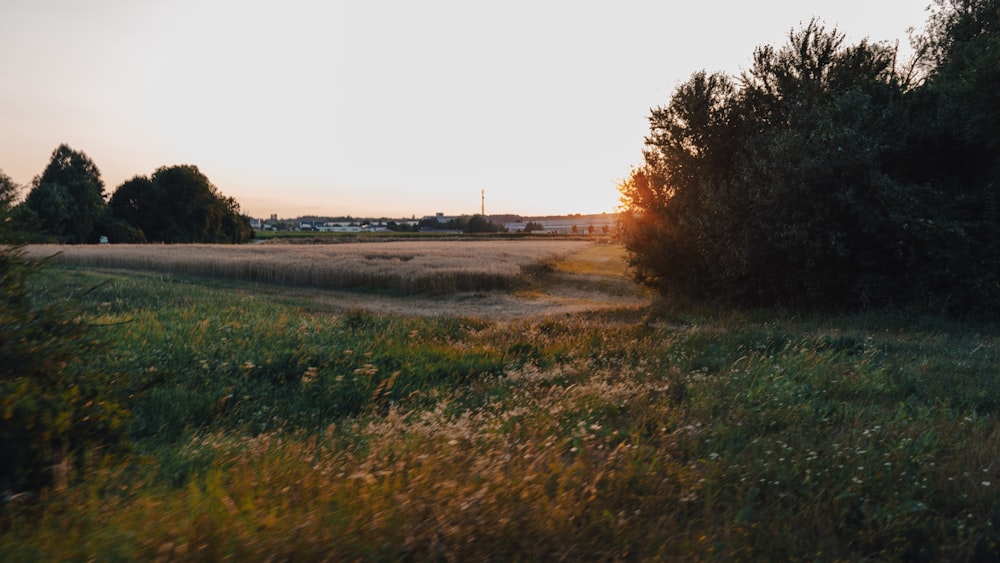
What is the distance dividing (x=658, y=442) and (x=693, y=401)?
1527 millimetres

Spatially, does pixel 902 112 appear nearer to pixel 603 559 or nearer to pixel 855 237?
pixel 855 237

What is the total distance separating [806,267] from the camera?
1622 cm

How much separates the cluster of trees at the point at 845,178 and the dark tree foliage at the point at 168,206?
77403 millimetres

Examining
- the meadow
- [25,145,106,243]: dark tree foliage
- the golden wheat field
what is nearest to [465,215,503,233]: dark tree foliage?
[25,145,106,243]: dark tree foliage

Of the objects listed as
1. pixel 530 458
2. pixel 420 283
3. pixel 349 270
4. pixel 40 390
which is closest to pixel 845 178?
pixel 530 458

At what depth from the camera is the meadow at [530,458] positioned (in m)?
3.20

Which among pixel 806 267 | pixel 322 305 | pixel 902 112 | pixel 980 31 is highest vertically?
pixel 980 31

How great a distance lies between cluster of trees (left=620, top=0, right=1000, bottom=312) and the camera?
14820 mm

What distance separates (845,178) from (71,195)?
270ft

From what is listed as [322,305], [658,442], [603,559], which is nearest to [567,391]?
[658,442]

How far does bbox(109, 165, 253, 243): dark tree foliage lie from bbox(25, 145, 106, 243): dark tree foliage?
15.6ft

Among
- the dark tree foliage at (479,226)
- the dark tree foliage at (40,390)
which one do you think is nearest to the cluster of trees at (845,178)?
the dark tree foliage at (40,390)

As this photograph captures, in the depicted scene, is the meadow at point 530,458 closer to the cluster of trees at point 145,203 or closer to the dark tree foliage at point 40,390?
the dark tree foliage at point 40,390

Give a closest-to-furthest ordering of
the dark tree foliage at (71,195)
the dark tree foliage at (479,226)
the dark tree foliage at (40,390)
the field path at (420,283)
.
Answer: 1. the dark tree foliage at (40,390)
2. the field path at (420,283)
3. the dark tree foliage at (71,195)
4. the dark tree foliage at (479,226)
